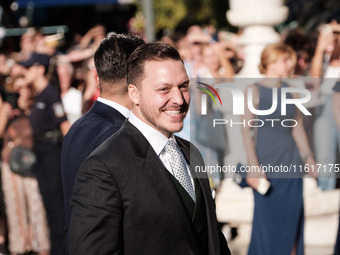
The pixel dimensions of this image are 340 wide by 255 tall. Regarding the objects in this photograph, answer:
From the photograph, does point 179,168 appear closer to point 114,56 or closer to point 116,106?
point 116,106

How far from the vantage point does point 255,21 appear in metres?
8.23

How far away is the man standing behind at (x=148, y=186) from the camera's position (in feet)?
9.04

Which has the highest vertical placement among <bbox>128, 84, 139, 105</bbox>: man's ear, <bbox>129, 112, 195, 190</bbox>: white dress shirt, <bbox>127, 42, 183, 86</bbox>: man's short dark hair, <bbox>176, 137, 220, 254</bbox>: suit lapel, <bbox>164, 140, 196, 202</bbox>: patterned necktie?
<bbox>127, 42, 183, 86</bbox>: man's short dark hair

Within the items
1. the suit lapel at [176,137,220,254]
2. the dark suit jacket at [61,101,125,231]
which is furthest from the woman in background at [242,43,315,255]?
the suit lapel at [176,137,220,254]

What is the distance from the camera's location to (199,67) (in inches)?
379

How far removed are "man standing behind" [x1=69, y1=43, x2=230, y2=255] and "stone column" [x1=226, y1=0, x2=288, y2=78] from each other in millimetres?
5171

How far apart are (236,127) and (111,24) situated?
2761 cm

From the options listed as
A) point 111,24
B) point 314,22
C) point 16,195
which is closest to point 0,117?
point 16,195

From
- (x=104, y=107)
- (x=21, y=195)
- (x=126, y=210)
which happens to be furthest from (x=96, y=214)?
(x=21, y=195)

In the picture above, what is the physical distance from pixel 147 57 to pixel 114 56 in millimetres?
971

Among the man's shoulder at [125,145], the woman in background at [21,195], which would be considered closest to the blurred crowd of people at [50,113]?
the woman in background at [21,195]

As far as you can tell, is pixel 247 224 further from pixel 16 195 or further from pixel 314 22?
pixel 314 22

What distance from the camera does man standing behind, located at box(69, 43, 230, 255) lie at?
2.76 meters

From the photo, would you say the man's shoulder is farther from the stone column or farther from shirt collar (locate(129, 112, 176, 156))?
the stone column
